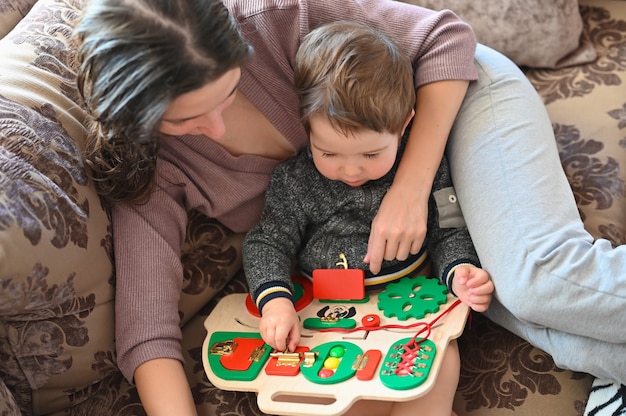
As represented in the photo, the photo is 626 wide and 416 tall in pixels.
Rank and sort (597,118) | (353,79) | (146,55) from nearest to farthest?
(146,55) → (353,79) → (597,118)

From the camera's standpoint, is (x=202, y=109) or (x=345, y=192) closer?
(x=202, y=109)

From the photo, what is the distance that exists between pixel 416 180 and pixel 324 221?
0.18m

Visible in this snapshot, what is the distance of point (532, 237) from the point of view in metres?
1.22

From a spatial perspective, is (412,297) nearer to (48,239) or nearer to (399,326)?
(399,326)

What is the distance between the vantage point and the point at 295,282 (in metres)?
1.42

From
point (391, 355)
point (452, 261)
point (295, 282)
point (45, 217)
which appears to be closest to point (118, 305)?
point (45, 217)

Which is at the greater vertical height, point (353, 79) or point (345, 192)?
point (353, 79)

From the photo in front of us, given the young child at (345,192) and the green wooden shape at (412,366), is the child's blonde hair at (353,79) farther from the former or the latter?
the green wooden shape at (412,366)

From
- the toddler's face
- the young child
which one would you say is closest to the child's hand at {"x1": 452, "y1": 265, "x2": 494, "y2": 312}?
the young child

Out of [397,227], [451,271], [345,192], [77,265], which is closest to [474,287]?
[451,271]

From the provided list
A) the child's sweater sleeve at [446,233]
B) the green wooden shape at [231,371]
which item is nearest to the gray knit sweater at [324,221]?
the child's sweater sleeve at [446,233]

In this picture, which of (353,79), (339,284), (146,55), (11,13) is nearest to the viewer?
(146,55)

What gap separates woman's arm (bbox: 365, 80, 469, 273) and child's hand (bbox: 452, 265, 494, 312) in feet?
0.37

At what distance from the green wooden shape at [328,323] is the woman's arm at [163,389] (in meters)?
0.22
